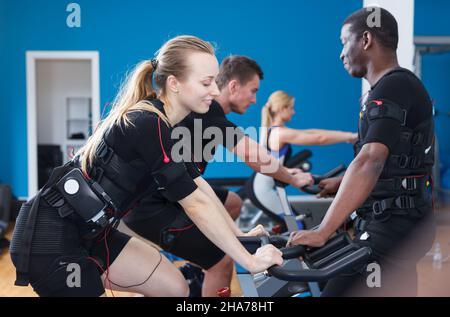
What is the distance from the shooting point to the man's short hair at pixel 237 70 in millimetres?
2369

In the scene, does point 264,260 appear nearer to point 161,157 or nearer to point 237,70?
point 161,157

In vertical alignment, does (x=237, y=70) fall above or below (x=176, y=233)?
above

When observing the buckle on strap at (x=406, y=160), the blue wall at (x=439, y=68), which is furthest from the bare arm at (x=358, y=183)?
the blue wall at (x=439, y=68)

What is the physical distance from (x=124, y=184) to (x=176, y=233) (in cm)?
82

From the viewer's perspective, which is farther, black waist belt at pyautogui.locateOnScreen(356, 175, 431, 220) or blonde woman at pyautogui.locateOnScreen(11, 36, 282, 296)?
black waist belt at pyautogui.locateOnScreen(356, 175, 431, 220)

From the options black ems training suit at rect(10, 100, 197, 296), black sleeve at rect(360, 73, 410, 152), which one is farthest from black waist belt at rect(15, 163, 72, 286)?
black sleeve at rect(360, 73, 410, 152)

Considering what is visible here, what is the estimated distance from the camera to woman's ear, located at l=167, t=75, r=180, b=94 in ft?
4.79

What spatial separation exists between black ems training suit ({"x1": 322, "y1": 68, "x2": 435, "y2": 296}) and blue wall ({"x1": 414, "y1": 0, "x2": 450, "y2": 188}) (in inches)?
190

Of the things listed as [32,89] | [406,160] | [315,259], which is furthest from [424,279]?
[32,89]

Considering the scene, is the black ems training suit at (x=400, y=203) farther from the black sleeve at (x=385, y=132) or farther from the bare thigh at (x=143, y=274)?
the bare thigh at (x=143, y=274)

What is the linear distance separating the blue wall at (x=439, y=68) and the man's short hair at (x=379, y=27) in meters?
4.93

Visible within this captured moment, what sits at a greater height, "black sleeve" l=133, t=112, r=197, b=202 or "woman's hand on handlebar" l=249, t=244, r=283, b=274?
"black sleeve" l=133, t=112, r=197, b=202

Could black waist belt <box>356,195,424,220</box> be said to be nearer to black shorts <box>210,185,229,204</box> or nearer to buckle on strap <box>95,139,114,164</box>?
buckle on strap <box>95,139,114,164</box>

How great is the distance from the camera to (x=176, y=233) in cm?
222
